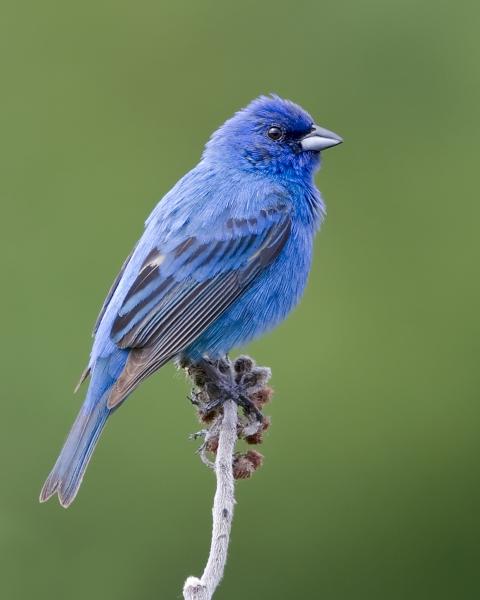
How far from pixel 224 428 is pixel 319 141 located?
2.03 m

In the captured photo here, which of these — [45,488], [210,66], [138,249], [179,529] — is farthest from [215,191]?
[210,66]

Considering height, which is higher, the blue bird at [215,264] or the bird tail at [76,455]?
the blue bird at [215,264]

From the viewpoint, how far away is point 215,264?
604cm

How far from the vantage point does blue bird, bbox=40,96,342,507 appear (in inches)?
223

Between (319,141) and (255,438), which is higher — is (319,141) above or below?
above

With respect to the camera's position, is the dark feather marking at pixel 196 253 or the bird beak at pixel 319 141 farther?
the bird beak at pixel 319 141

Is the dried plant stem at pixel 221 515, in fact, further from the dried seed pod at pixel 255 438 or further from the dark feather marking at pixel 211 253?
the dark feather marking at pixel 211 253

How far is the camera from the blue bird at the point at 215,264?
5664 mm

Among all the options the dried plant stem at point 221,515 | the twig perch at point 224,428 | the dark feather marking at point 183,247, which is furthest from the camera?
the dark feather marking at point 183,247

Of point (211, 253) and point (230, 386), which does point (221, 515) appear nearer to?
point (230, 386)

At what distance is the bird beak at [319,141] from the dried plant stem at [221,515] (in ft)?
5.90

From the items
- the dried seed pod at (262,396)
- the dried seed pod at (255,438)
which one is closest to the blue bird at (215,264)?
the dried seed pod at (262,396)

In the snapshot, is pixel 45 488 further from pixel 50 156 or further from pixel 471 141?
pixel 471 141

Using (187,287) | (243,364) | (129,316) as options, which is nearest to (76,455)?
(129,316)
